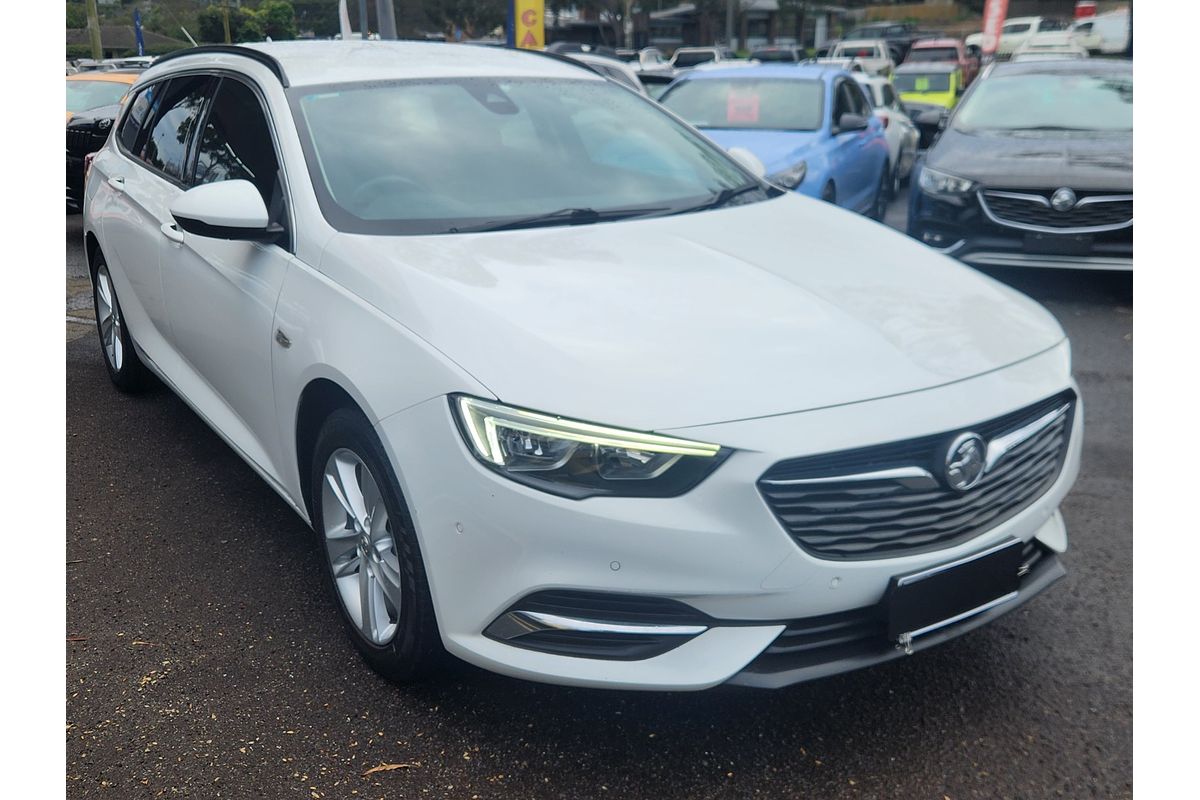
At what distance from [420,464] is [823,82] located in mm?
7220

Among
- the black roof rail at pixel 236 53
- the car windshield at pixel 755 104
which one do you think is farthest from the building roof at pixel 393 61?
the car windshield at pixel 755 104

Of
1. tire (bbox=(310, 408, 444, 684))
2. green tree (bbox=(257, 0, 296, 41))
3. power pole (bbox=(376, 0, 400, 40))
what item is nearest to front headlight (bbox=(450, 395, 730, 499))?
tire (bbox=(310, 408, 444, 684))

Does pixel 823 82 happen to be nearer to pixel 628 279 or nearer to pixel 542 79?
pixel 542 79

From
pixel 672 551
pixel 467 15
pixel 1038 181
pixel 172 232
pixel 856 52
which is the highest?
pixel 856 52

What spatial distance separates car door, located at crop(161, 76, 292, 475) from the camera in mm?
3002

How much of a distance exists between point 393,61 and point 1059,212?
15.1 feet

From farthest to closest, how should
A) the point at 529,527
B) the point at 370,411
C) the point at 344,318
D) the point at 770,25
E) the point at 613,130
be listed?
the point at 770,25 → the point at 613,130 → the point at 344,318 → the point at 370,411 → the point at 529,527

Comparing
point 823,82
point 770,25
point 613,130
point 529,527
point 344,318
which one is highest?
point 770,25

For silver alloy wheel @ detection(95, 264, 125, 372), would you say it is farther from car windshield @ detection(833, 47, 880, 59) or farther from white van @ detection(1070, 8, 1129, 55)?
white van @ detection(1070, 8, 1129, 55)

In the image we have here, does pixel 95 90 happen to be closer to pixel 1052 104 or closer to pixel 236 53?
pixel 236 53

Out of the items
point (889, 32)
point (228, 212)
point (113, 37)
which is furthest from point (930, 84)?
point (889, 32)

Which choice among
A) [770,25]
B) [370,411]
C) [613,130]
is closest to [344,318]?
[370,411]

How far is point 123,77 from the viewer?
894 cm

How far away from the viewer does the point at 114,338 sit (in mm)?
4855
